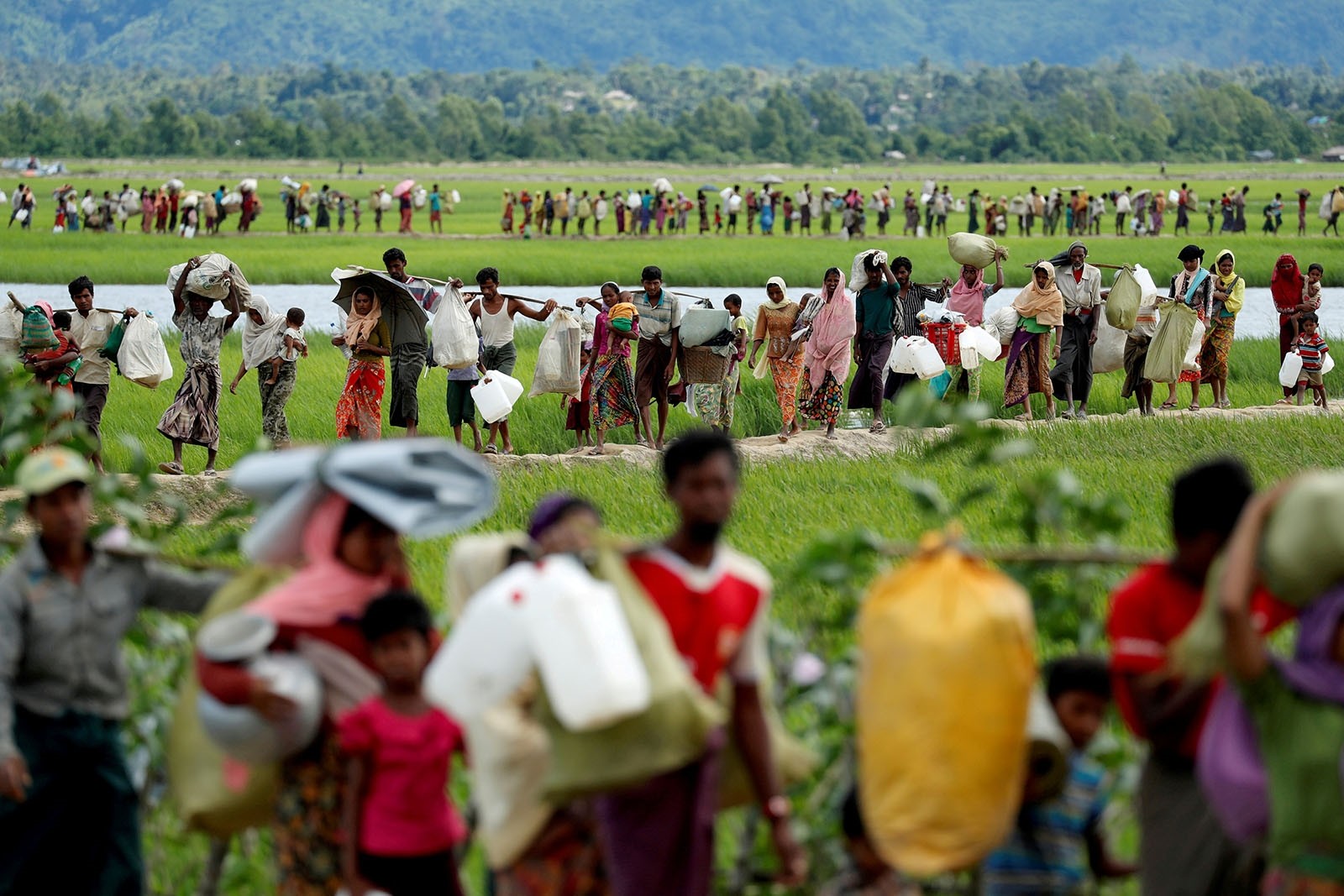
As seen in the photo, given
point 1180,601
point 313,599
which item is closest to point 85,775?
point 313,599

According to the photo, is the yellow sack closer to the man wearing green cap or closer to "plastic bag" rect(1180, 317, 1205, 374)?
the man wearing green cap

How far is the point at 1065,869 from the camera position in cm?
360

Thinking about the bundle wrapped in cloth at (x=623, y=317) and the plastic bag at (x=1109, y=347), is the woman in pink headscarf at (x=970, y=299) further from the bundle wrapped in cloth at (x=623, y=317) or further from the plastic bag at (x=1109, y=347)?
the bundle wrapped in cloth at (x=623, y=317)

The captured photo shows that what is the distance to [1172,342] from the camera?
46.3ft

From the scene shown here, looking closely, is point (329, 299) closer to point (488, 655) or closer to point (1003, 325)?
point (1003, 325)

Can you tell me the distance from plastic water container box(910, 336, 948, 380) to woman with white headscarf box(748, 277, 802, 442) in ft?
2.82

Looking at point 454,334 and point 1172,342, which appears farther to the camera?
point 1172,342

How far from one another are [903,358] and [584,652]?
410 inches

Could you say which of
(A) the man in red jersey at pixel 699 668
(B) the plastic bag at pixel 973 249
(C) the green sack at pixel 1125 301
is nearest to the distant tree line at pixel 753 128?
(B) the plastic bag at pixel 973 249

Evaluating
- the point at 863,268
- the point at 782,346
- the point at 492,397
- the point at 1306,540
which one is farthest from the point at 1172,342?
the point at 1306,540

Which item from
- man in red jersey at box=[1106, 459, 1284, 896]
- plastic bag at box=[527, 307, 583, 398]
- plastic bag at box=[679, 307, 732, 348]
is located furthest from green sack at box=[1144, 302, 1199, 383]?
man in red jersey at box=[1106, 459, 1284, 896]

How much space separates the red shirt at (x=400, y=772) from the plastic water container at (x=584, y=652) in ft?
1.60

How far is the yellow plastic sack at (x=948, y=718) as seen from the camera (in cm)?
324

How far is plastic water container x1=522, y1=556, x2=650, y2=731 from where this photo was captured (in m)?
3.09
